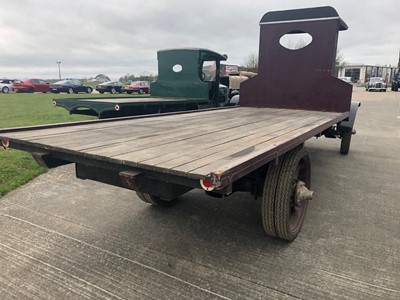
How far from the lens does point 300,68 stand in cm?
672

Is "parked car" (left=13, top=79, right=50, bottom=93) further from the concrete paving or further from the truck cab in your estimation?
the concrete paving

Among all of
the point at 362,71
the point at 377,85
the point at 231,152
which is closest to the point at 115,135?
the point at 231,152

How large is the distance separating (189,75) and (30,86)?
28.1m

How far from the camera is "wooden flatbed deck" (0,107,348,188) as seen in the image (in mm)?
2018

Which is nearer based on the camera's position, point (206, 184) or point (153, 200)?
point (206, 184)

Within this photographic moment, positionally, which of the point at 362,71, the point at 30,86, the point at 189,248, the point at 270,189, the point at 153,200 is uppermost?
the point at 362,71

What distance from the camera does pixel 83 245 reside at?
125 inches

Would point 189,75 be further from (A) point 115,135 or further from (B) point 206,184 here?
(B) point 206,184

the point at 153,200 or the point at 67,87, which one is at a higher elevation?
the point at 67,87

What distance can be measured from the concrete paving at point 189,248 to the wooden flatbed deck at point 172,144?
1.04 metres

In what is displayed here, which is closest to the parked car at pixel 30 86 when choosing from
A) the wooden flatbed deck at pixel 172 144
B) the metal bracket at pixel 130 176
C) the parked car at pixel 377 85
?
the wooden flatbed deck at pixel 172 144

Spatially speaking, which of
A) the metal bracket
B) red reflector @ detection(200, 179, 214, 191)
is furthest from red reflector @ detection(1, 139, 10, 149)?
red reflector @ detection(200, 179, 214, 191)

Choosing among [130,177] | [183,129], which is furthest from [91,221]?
[130,177]


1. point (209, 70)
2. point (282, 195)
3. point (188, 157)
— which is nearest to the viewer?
point (188, 157)
